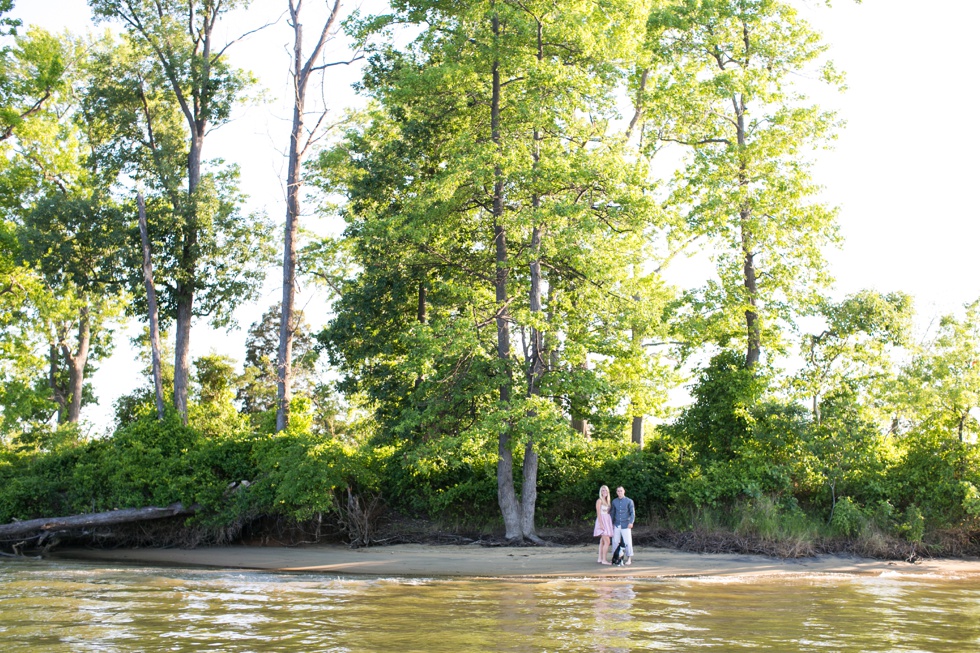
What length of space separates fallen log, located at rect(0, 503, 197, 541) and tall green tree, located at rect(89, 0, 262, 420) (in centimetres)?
1003

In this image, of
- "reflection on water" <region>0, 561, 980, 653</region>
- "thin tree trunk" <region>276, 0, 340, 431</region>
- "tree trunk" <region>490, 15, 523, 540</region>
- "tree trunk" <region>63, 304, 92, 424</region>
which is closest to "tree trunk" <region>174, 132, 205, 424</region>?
"thin tree trunk" <region>276, 0, 340, 431</region>

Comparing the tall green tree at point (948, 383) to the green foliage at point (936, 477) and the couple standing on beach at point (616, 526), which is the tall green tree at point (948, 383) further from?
the couple standing on beach at point (616, 526)

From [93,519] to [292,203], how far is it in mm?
11421

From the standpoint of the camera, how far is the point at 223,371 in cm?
3881

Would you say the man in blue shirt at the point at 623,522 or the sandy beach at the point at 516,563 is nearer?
the sandy beach at the point at 516,563

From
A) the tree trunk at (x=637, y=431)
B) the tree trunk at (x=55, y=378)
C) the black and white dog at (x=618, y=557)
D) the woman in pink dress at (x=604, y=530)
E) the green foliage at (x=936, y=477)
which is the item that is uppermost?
the tree trunk at (x=55, y=378)

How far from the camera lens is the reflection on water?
31.8ft

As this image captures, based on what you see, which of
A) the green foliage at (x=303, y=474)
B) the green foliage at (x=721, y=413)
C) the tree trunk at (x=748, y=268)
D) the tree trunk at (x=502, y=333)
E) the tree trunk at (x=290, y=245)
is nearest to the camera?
the green foliage at (x=303, y=474)

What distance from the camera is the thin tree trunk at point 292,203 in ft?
88.9

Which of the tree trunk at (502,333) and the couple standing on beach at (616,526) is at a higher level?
the tree trunk at (502,333)

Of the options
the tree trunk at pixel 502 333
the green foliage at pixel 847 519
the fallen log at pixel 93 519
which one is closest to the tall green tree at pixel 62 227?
the fallen log at pixel 93 519

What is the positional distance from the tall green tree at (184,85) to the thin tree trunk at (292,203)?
13.1 feet

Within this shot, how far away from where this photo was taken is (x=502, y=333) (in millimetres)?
21938

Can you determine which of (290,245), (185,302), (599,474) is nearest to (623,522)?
(599,474)
